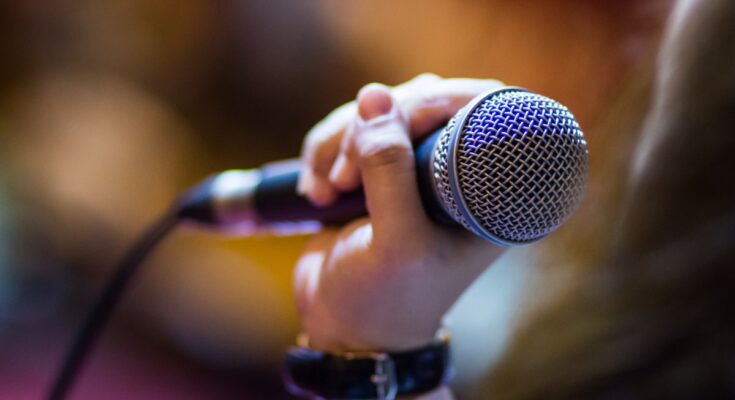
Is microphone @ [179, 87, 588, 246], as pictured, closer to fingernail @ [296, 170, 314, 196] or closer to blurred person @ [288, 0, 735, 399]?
blurred person @ [288, 0, 735, 399]

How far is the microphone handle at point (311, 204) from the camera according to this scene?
22.4 inches

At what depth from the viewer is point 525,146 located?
0.46m

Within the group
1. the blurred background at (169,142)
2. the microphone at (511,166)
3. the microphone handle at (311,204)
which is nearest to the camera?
the microphone at (511,166)

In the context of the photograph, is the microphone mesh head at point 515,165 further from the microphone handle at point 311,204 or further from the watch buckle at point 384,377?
the watch buckle at point 384,377

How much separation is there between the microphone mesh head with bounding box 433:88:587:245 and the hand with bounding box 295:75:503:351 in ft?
0.31

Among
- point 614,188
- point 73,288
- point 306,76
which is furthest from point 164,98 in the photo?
point 614,188

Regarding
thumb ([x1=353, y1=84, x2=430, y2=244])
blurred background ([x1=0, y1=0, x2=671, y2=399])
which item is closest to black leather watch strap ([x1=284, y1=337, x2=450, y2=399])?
thumb ([x1=353, y1=84, x2=430, y2=244])

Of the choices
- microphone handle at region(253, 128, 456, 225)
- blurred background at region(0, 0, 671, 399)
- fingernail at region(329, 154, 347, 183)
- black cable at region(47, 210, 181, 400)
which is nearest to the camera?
microphone handle at region(253, 128, 456, 225)

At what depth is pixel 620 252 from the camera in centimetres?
83

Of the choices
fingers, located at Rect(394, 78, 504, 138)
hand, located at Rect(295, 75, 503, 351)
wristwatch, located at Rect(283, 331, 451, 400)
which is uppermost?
fingers, located at Rect(394, 78, 504, 138)

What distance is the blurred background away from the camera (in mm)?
1829

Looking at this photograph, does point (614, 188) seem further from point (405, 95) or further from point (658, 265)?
point (405, 95)

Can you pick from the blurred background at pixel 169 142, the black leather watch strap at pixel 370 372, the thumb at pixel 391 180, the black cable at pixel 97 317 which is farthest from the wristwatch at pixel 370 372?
the blurred background at pixel 169 142

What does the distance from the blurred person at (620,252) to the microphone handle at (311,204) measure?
0.04 feet
